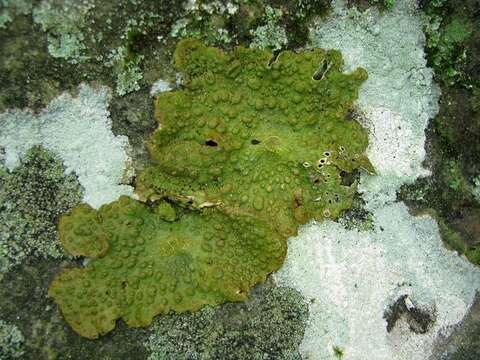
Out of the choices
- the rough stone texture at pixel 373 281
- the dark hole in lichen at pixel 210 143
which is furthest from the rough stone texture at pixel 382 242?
the dark hole in lichen at pixel 210 143

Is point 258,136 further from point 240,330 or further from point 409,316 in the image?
point 409,316

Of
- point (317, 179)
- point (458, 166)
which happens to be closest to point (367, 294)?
point (317, 179)

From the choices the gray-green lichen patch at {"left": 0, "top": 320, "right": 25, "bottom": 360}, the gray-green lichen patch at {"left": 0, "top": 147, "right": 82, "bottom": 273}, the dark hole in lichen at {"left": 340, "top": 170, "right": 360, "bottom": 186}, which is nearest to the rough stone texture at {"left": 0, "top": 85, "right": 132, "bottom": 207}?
the gray-green lichen patch at {"left": 0, "top": 147, "right": 82, "bottom": 273}

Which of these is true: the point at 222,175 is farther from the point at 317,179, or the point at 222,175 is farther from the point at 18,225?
the point at 18,225

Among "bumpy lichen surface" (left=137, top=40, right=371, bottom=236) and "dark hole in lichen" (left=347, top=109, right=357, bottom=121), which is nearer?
"bumpy lichen surface" (left=137, top=40, right=371, bottom=236)

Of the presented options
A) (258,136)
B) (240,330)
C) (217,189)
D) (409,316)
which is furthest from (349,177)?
(240,330)

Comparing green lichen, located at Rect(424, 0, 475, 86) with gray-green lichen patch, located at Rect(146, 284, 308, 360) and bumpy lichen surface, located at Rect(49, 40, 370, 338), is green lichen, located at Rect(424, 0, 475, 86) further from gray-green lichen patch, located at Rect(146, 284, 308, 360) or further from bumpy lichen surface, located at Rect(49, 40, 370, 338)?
gray-green lichen patch, located at Rect(146, 284, 308, 360)

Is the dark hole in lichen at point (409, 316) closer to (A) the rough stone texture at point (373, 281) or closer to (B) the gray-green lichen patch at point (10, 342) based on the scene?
(A) the rough stone texture at point (373, 281)
